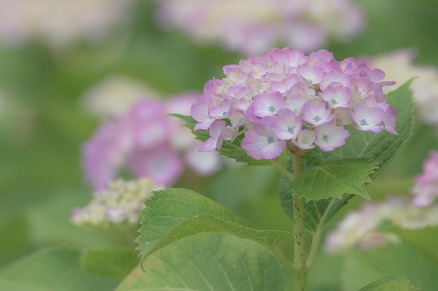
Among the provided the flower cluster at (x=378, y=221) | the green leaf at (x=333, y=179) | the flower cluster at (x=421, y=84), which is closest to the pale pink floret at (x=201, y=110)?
the green leaf at (x=333, y=179)

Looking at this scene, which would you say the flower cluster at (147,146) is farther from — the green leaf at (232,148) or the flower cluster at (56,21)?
the flower cluster at (56,21)

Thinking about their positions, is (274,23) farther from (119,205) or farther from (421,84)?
(119,205)

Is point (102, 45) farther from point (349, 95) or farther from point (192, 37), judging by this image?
point (349, 95)

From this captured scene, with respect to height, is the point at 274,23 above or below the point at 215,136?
above

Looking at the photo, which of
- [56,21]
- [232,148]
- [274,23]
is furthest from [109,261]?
[56,21]

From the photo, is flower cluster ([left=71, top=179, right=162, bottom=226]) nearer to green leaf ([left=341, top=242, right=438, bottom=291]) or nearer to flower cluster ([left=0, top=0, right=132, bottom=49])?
green leaf ([left=341, top=242, right=438, bottom=291])

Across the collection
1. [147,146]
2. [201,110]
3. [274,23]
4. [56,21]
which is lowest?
[201,110]
